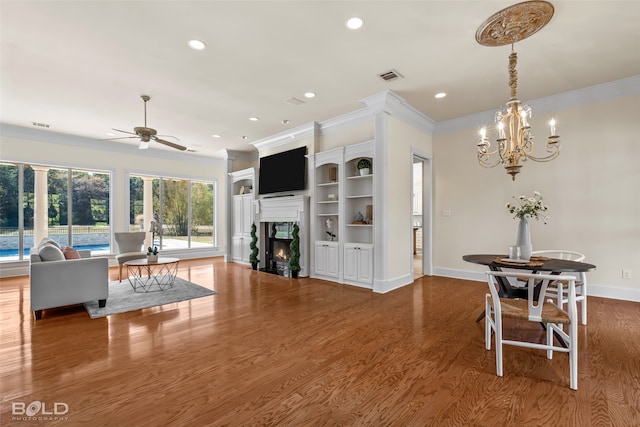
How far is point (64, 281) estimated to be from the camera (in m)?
3.61

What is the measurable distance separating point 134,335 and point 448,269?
5.19 meters

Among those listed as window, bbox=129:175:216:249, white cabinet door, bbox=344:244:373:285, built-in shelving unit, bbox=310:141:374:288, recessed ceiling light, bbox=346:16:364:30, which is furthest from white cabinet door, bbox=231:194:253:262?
recessed ceiling light, bbox=346:16:364:30

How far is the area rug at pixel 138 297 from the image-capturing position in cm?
379

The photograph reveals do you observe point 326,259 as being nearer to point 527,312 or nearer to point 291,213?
point 291,213

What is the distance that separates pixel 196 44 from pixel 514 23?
10.5 ft

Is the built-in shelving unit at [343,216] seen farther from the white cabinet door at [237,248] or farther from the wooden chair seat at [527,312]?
the white cabinet door at [237,248]

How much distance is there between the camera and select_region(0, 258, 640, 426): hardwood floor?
1800 mm

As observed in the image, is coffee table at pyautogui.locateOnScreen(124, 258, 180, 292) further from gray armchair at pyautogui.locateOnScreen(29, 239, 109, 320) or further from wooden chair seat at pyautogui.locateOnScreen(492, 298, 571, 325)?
wooden chair seat at pyautogui.locateOnScreen(492, 298, 571, 325)

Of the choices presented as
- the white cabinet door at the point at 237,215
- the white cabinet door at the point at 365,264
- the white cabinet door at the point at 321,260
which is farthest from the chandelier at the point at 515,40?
the white cabinet door at the point at 237,215

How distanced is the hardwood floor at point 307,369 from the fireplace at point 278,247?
8.18 ft

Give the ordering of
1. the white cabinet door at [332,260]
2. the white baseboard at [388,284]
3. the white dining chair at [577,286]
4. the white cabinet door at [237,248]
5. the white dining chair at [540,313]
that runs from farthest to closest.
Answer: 1. the white cabinet door at [237,248]
2. the white cabinet door at [332,260]
3. the white baseboard at [388,284]
4. the white dining chair at [577,286]
5. the white dining chair at [540,313]

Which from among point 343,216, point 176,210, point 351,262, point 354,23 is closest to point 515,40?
point 354,23

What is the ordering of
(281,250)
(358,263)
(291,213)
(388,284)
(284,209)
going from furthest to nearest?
(281,250), (284,209), (291,213), (358,263), (388,284)

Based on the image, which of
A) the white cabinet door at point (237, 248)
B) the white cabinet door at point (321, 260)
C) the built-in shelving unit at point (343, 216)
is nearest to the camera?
the built-in shelving unit at point (343, 216)
